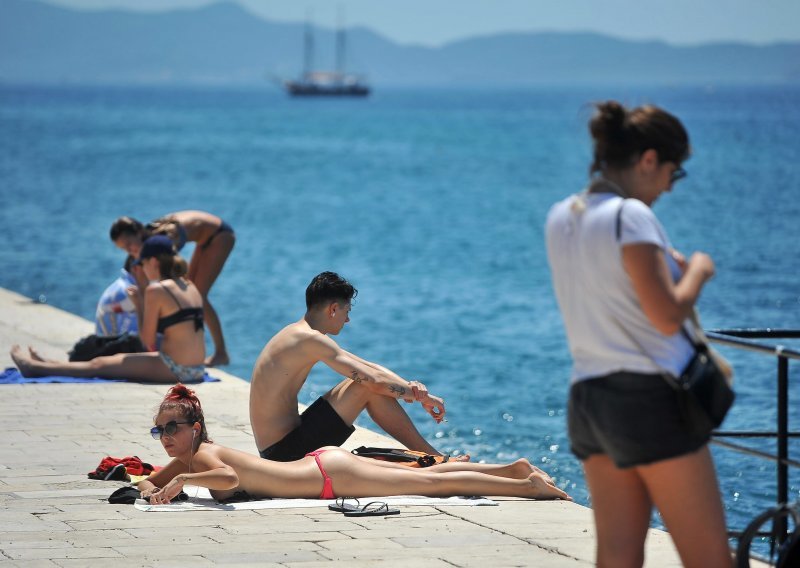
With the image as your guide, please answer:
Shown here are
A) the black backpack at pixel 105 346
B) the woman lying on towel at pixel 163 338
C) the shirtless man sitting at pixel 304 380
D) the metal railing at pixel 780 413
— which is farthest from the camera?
the black backpack at pixel 105 346

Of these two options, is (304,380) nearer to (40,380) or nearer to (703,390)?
(703,390)

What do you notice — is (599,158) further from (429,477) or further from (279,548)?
(429,477)

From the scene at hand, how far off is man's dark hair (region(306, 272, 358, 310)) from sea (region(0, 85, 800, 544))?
85.4 inches

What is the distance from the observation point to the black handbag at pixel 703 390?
3.57m

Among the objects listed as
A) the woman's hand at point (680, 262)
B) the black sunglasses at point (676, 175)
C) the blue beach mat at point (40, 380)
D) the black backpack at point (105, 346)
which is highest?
the black sunglasses at point (676, 175)

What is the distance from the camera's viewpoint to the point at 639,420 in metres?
3.58

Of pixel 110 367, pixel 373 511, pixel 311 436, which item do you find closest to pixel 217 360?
pixel 110 367

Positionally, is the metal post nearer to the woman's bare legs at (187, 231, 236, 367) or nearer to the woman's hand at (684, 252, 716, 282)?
the woman's hand at (684, 252, 716, 282)

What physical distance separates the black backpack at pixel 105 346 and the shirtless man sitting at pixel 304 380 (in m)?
3.46

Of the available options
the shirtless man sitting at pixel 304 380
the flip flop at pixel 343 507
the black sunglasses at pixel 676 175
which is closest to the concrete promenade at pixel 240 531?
the flip flop at pixel 343 507

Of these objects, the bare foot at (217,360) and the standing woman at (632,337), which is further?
the bare foot at (217,360)

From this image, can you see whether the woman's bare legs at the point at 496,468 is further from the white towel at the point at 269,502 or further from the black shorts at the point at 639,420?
the black shorts at the point at 639,420

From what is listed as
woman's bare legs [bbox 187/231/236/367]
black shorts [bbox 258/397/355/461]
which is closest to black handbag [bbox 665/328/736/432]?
black shorts [bbox 258/397/355/461]

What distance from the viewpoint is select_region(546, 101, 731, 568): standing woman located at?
3.54 metres
